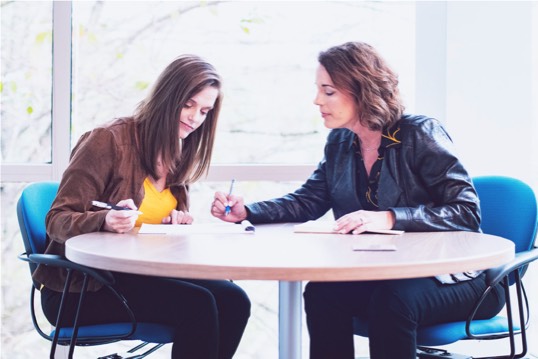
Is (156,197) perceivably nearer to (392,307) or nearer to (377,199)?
(377,199)

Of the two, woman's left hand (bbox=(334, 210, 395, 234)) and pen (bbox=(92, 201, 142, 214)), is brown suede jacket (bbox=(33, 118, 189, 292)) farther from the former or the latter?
woman's left hand (bbox=(334, 210, 395, 234))

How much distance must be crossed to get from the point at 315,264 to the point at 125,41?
2206 millimetres

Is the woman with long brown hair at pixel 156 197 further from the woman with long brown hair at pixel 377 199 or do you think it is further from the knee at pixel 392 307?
the knee at pixel 392 307

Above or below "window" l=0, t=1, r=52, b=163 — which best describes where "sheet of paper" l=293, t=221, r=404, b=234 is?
below

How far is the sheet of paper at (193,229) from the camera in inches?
82.8

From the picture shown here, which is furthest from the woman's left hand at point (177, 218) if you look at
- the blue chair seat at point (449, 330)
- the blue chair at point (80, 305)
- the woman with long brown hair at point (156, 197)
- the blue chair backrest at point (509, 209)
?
the blue chair backrest at point (509, 209)

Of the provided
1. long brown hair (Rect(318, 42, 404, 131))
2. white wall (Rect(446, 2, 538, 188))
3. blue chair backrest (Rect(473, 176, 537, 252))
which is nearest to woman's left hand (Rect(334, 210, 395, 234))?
long brown hair (Rect(318, 42, 404, 131))

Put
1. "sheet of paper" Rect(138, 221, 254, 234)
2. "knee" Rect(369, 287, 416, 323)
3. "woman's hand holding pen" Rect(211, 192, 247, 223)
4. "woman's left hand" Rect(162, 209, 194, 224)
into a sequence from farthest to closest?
"woman's hand holding pen" Rect(211, 192, 247, 223), "woman's left hand" Rect(162, 209, 194, 224), "sheet of paper" Rect(138, 221, 254, 234), "knee" Rect(369, 287, 416, 323)

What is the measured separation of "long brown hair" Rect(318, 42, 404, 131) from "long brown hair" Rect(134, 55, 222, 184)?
0.44m

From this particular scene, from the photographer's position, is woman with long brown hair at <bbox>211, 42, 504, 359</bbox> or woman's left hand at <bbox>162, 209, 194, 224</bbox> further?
woman's left hand at <bbox>162, 209, 194, 224</bbox>

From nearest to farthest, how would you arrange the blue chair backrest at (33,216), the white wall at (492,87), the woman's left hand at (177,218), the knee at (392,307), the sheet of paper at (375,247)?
1. the sheet of paper at (375,247)
2. the knee at (392,307)
3. the blue chair backrest at (33,216)
4. the woman's left hand at (177,218)
5. the white wall at (492,87)

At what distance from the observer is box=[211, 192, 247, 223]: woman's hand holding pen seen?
244 cm

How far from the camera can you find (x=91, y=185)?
7.09 feet

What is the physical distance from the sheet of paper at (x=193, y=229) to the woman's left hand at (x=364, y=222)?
12.0 inches
